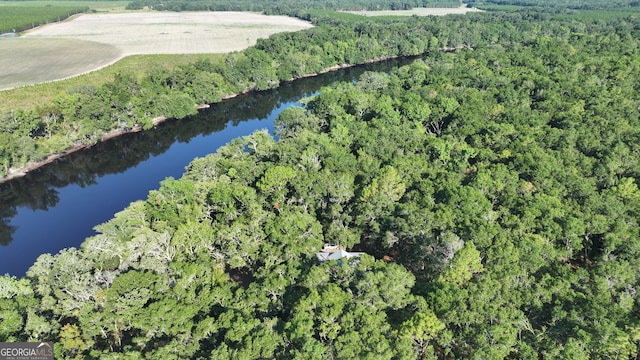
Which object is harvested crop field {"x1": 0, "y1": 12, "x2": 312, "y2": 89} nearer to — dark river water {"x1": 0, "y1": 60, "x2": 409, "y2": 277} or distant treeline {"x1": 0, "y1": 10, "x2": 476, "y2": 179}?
distant treeline {"x1": 0, "y1": 10, "x2": 476, "y2": 179}

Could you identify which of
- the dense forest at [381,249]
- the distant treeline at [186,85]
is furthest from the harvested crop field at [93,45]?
the dense forest at [381,249]

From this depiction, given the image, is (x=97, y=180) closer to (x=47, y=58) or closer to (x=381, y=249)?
(x=381, y=249)

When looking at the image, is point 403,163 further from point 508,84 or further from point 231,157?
point 508,84

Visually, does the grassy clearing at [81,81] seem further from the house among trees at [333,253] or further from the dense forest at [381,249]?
the house among trees at [333,253]

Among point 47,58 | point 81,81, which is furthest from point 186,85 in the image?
point 47,58

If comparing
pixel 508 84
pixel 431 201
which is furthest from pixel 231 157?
pixel 508 84

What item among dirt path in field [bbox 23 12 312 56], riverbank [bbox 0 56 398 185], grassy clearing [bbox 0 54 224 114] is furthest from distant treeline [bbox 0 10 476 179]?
dirt path in field [bbox 23 12 312 56]
